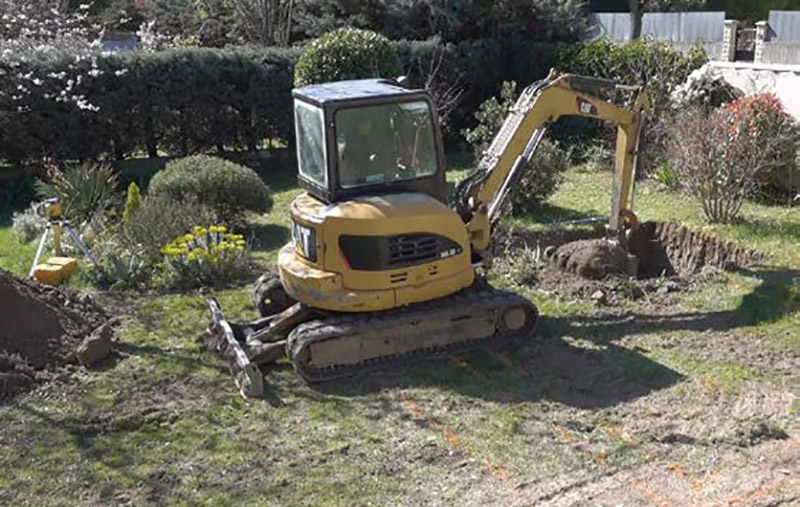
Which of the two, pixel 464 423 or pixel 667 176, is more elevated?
pixel 667 176

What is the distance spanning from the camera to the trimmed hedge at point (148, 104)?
14.9 metres

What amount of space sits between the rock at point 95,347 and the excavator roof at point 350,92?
2.77 meters

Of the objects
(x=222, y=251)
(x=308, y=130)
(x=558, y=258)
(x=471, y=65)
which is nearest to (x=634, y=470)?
(x=308, y=130)

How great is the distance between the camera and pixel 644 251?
11.3 meters

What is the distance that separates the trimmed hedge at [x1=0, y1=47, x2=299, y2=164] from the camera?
14.9m

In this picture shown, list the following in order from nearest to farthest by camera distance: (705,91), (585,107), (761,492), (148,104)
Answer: (761,492) → (585,107) → (705,91) → (148,104)

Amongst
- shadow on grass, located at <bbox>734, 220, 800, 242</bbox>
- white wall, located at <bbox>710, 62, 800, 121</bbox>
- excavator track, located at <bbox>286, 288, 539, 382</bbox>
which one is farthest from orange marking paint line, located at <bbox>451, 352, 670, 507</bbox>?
white wall, located at <bbox>710, 62, 800, 121</bbox>

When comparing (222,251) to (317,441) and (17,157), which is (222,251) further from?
(17,157)

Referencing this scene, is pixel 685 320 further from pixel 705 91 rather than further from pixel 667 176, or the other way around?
pixel 705 91

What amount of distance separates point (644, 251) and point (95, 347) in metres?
6.90

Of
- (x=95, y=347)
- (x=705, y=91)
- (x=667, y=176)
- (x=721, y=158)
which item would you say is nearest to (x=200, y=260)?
(x=95, y=347)

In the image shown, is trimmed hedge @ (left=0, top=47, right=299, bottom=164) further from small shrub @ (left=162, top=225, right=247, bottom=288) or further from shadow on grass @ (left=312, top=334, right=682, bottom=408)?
shadow on grass @ (left=312, top=334, right=682, bottom=408)

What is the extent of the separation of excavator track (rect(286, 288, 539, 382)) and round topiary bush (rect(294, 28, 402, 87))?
865 cm

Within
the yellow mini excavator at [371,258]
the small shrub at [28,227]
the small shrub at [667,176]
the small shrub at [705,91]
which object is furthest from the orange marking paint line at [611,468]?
the small shrub at [705,91]
